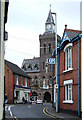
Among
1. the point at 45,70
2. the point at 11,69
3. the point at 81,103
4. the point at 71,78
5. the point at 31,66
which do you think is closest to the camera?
the point at 81,103

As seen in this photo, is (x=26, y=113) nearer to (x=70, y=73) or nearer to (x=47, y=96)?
(x=70, y=73)

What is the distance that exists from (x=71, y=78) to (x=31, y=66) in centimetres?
5836

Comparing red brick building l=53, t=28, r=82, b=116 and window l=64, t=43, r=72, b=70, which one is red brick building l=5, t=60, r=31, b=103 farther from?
Result: window l=64, t=43, r=72, b=70

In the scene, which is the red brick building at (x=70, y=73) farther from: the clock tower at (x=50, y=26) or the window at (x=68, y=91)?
the clock tower at (x=50, y=26)

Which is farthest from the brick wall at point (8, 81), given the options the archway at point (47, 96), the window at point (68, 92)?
the archway at point (47, 96)

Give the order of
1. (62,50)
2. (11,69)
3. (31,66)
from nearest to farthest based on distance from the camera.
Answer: (62,50) → (11,69) → (31,66)

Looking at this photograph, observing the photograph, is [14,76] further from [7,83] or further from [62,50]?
[62,50]

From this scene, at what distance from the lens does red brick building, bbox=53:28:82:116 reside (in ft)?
60.2

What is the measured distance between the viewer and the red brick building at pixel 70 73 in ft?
60.2

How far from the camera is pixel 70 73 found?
20.2m

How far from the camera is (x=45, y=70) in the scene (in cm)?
7250

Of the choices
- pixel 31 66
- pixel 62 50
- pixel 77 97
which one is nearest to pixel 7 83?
pixel 62 50

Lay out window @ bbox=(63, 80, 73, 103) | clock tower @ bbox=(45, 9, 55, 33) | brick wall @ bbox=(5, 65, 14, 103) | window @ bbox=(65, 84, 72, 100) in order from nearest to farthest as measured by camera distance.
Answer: window @ bbox=(63, 80, 73, 103) → window @ bbox=(65, 84, 72, 100) → brick wall @ bbox=(5, 65, 14, 103) → clock tower @ bbox=(45, 9, 55, 33)

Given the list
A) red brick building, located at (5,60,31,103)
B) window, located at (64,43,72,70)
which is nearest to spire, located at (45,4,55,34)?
red brick building, located at (5,60,31,103)
